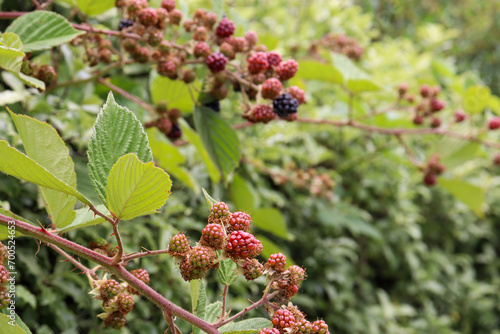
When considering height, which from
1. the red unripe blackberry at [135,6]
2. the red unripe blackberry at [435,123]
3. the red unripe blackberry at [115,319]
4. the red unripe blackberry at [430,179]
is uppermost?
the red unripe blackberry at [435,123]

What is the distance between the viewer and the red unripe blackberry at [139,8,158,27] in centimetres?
84

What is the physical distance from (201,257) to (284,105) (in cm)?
39

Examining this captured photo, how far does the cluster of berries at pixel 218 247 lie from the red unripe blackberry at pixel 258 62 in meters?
0.38

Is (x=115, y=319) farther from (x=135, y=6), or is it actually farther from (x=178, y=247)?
(x=135, y=6)

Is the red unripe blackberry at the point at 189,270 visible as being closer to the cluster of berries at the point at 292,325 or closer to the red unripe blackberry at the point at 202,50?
the cluster of berries at the point at 292,325

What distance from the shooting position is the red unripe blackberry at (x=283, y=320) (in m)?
0.51

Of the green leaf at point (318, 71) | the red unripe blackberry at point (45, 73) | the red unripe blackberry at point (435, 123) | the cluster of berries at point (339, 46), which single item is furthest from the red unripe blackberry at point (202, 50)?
the cluster of berries at point (339, 46)

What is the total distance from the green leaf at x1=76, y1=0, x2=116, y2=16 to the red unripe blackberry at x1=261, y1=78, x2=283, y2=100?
0.43 metres

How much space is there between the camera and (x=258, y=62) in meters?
0.85

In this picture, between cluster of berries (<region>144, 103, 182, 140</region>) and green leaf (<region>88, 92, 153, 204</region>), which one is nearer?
green leaf (<region>88, 92, 153, 204</region>)

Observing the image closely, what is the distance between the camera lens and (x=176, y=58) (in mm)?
888

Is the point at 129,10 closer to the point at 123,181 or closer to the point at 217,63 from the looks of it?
the point at 217,63

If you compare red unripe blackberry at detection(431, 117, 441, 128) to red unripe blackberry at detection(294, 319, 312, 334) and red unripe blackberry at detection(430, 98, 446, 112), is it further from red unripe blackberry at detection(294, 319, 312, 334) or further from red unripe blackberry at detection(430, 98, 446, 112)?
red unripe blackberry at detection(294, 319, 312, 334)

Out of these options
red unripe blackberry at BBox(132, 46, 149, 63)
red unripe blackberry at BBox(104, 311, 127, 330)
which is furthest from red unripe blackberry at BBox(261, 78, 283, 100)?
red unripe blackberry at BBox(104, 311, 127, 330)
